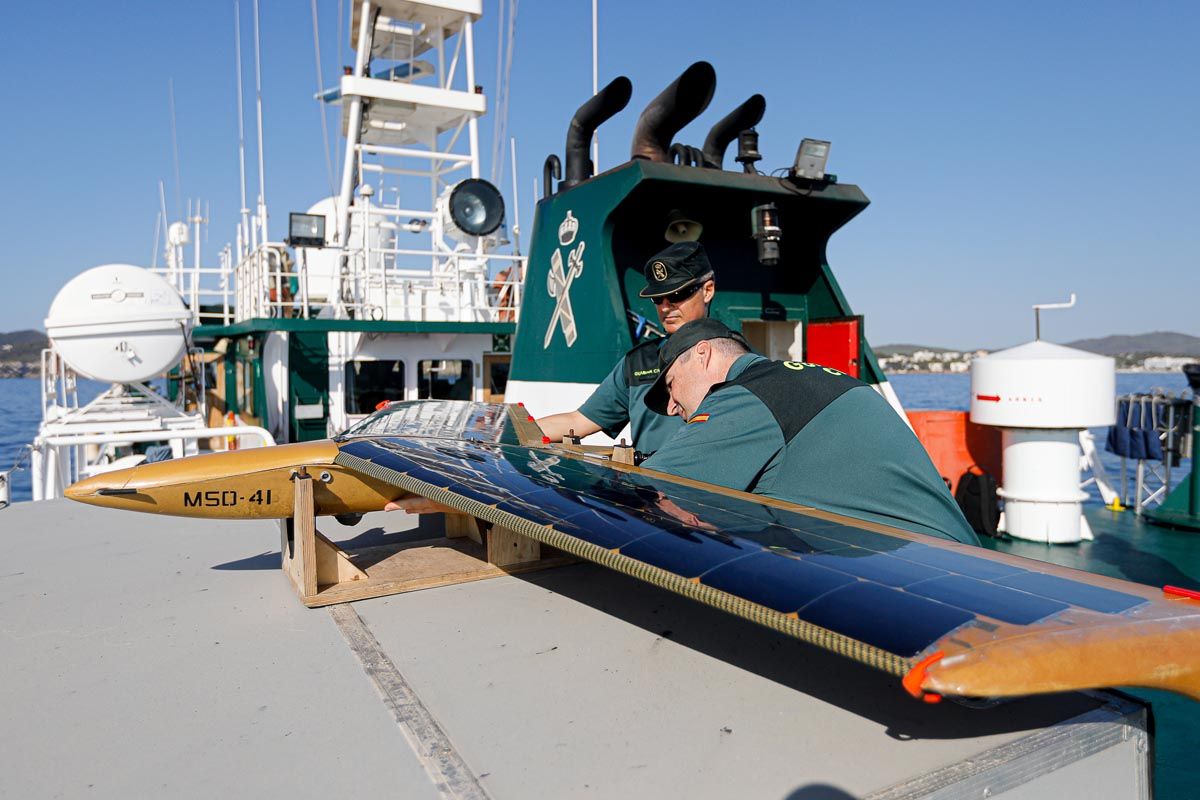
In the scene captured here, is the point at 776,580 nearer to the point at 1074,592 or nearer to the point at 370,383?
the point at 1074,592

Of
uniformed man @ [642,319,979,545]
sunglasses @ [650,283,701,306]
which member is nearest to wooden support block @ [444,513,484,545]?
sunglasses @ [650,283,701,306]

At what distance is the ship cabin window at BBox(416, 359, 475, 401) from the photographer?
14398mm

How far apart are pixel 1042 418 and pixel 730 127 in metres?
4.15

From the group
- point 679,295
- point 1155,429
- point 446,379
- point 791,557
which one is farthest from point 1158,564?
point 446,379

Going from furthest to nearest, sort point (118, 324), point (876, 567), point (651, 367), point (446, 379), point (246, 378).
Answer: point (246, 378), point (446, 379), point (118, 324), point (651, 367), point (876, 567)

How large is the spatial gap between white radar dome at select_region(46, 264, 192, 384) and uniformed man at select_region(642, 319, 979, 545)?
12.4 m

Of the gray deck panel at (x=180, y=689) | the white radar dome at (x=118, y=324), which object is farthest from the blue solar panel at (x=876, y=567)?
the white radar dome at (x=118, y=324)

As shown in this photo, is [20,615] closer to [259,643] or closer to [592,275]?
[259,643]

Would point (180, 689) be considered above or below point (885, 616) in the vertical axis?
below

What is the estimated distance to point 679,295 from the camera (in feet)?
14.4

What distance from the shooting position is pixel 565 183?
7.75 m

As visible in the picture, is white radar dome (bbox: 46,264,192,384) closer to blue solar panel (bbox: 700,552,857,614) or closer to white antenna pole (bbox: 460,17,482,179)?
white antenna pole (bbox: 460,17,482,179)

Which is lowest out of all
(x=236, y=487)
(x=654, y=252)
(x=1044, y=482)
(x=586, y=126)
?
(x=1044, y=482)

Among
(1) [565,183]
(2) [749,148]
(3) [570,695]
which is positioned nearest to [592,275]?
(1) [565,183]
